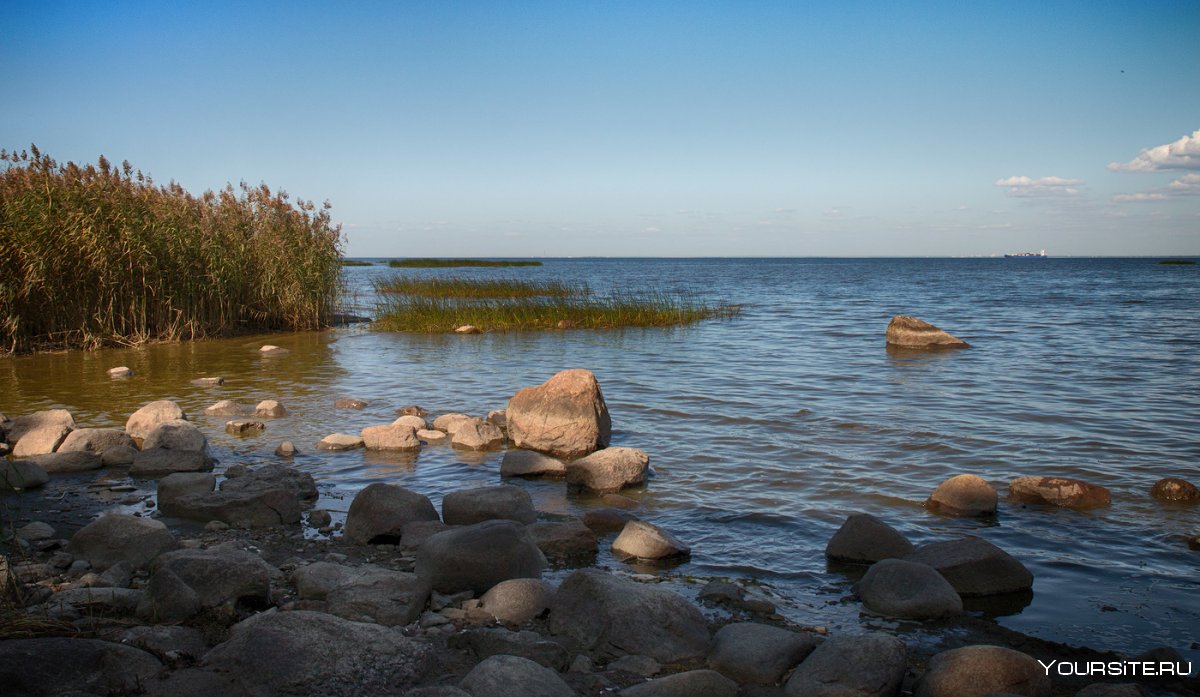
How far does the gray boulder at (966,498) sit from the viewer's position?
23.9ft

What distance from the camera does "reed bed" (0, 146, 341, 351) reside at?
646 inches

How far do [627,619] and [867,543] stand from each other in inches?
93.6

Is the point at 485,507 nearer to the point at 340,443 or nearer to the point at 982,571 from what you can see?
the point at 340,443

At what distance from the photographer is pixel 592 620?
15.6 ft

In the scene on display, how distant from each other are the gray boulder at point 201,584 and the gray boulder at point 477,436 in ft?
15.7

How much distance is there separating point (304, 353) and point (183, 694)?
1622 centimetres

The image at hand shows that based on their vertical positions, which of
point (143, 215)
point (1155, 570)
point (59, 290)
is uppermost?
point (143, 215)

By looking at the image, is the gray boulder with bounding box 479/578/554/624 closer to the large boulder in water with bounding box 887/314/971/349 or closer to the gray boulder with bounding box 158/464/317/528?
the gray boulder with bounding box 158/464/317/528

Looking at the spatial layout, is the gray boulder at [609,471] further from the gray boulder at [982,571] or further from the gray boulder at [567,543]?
the gray boulder at [982,571]

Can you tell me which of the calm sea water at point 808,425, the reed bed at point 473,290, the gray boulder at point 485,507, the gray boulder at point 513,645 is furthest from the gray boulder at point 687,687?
the reed bed at point 473,290

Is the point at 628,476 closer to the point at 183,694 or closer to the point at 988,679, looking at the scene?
the point at 988,679

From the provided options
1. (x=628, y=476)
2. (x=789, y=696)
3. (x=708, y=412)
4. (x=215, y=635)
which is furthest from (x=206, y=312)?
(x=789, y=696)

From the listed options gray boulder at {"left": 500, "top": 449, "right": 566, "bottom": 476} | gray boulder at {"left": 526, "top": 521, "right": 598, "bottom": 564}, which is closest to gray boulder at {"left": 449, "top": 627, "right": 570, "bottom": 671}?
gray boulder at {"left": 526, "top": 521, "right": 598, "bottom": 564}

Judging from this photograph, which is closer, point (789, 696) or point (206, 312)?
point (789, 696)
